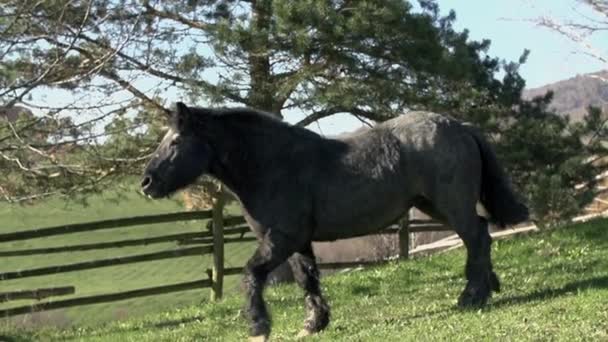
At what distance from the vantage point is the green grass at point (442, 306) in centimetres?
720

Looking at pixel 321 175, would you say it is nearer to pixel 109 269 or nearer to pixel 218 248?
pixel 218 248

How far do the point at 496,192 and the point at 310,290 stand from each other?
1.84 metres

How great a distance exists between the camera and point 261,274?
26.7 ft

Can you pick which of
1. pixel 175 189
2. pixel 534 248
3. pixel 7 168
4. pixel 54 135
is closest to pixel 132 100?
pixel 54 135

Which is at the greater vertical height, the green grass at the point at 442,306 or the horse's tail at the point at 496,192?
the horse's tail at the point at 496,192

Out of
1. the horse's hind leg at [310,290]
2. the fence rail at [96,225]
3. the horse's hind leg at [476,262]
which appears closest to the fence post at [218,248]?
the fence rail at [96,225]

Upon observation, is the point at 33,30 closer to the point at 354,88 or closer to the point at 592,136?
the point at 354,88

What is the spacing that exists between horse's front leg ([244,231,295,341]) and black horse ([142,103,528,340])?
0.01 m

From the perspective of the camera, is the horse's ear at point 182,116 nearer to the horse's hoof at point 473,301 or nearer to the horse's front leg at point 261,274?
the horse's front leg at point 261,274

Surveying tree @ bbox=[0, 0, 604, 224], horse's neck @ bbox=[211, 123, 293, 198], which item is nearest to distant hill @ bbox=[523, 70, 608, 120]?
tree @ bbox=[0, 0, 604, 224]

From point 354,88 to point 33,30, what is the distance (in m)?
5.91

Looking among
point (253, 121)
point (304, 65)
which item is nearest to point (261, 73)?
point (304, 65)

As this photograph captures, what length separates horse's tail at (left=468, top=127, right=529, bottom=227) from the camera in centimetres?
873

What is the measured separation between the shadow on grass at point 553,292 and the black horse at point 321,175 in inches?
8.5
